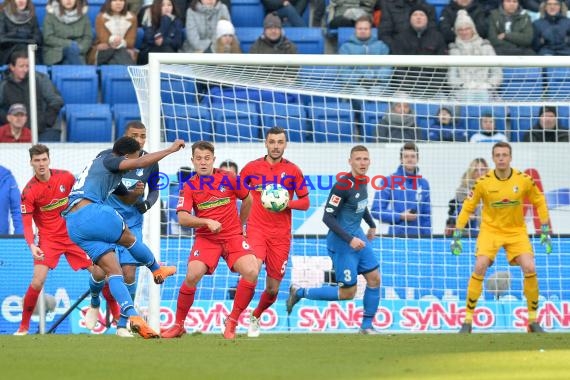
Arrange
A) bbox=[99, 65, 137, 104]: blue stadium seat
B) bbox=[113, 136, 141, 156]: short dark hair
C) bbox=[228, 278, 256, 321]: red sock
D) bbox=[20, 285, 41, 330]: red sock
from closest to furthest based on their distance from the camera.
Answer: bbox=[113, 136, 141, 156]: short dark hair, bbox=[228, 278, 256, 321]: red sock, bbox=[20, 285, 41, 330]: red sock, bbox=[99, 65, 137, 104]: blue stadium seat

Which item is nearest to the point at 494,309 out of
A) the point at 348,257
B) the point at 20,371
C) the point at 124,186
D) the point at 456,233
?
the point at 456,233

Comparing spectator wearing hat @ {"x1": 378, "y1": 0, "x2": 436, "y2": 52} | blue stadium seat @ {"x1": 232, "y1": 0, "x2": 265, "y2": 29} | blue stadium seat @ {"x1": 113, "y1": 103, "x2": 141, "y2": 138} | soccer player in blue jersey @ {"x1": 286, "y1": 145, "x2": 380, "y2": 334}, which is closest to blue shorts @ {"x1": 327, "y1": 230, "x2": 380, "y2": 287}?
soccer player in blue jersey @ {"x1": 286, "y1": 145, "x2": 380, "y2": 334}

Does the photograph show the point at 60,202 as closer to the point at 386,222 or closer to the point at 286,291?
the point at 286,291

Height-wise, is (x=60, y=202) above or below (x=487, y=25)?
below

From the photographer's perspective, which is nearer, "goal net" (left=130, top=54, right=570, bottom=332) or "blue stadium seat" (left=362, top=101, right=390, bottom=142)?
"goal net" (left=130, top=54, right=570, bottom=332)

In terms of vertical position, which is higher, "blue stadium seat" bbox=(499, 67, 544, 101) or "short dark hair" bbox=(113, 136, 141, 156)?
"blue stadium seat" bbox=(499, 67, 544, 101)

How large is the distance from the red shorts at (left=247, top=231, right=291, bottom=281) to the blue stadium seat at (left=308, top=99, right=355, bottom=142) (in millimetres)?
3185

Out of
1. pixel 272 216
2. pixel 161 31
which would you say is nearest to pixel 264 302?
pixel 272 216

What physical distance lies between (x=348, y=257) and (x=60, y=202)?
3198 millimetres

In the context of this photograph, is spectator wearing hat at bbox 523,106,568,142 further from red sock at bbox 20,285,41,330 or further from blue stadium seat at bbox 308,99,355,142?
red sock at bbox 20,285,41,330

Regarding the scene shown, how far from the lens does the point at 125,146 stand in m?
11.2

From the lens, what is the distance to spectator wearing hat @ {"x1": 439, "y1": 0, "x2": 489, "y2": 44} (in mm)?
19500

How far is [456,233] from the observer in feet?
47.5

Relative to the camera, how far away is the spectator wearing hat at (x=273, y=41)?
726 inches
